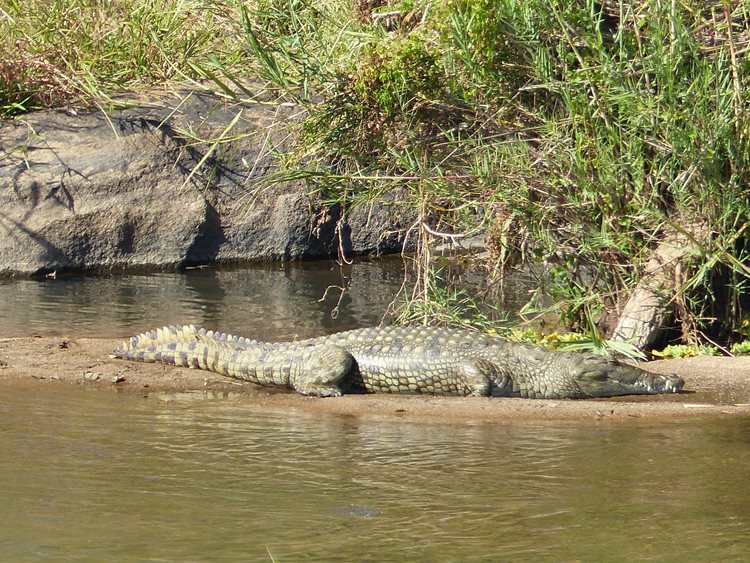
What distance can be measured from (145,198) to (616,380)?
17.8ft

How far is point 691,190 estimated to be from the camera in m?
6.34

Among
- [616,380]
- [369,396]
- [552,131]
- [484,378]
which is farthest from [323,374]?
[552,131]

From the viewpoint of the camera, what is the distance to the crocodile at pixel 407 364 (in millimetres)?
6520

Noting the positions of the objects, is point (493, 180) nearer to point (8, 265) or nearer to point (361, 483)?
point (361, 483)

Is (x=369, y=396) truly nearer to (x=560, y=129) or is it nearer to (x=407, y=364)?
(x=407, y=364)

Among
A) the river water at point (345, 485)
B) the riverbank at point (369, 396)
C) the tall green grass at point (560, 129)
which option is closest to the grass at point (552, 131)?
the tall green grass at point (560, 129)

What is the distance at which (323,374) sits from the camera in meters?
6.50

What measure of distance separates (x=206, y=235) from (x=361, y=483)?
645 centimetres

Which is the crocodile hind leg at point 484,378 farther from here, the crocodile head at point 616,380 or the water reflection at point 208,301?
the water reflection at point 208,301

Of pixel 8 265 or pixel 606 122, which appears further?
pixel 8 265

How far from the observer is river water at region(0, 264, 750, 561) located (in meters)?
3.72

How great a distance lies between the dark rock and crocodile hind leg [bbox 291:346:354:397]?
3191 millimetres

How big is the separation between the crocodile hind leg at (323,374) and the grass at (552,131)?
895 millimetres

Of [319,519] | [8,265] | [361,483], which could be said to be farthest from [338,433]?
[8,265]
